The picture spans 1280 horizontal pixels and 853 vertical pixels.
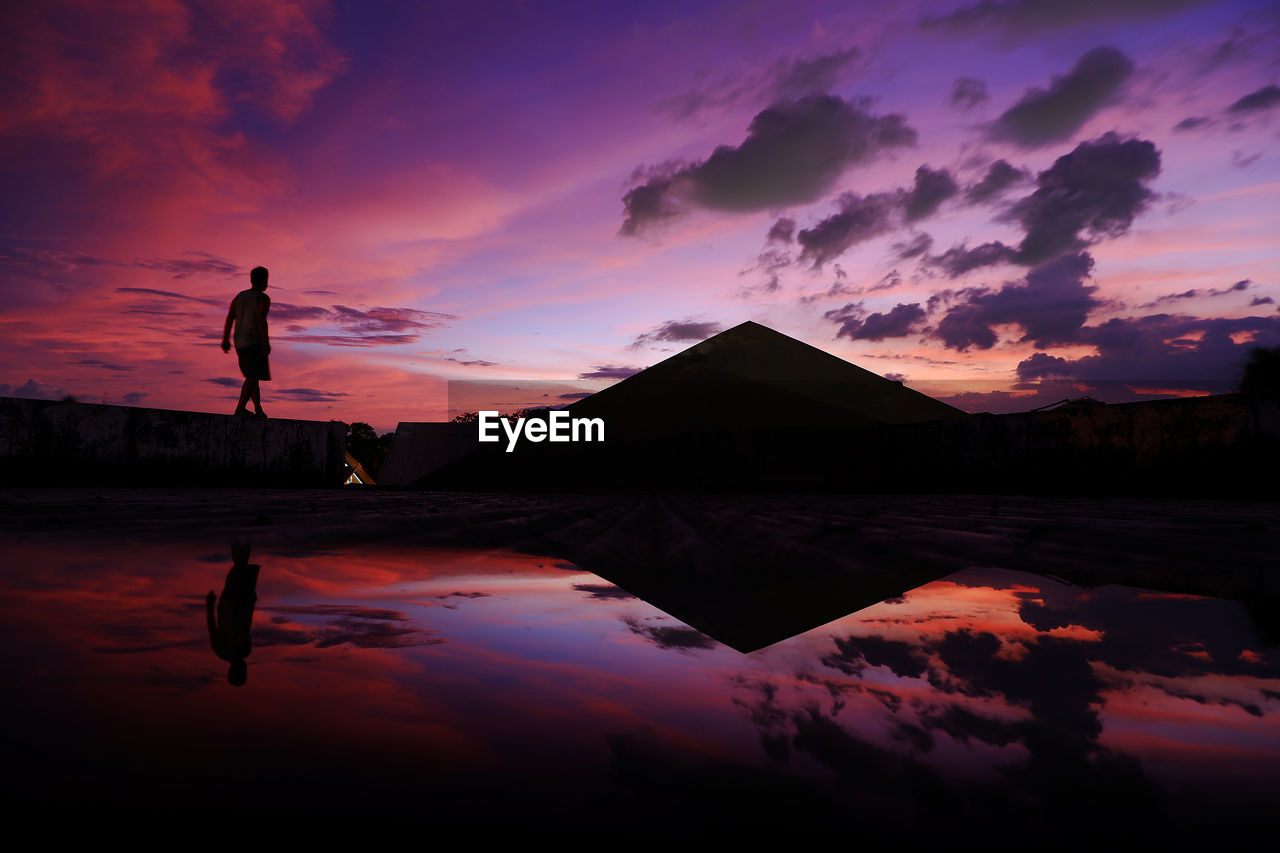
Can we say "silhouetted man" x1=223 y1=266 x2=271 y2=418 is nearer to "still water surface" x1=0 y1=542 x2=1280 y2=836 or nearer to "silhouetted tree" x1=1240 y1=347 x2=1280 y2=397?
"still water surface" x1=0 y1=542 x2=1280 y2=836

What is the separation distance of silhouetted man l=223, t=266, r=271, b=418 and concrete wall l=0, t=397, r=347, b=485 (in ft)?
1.77

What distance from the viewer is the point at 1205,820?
48 centimetres

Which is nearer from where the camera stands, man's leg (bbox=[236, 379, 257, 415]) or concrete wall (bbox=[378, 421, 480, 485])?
man's leg (bbox=[236, 379, 257, 415])

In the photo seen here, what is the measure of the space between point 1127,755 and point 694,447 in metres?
11.4

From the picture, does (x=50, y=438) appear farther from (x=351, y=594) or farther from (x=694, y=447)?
(x=694, y=447)

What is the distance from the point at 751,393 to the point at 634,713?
556 inches

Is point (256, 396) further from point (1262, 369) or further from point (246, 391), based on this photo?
point (1262, 369)

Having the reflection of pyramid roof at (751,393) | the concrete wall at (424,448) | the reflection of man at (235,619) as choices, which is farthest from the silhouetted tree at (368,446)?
the reflection of man at (235,619)

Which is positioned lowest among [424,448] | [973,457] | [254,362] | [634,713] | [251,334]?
[634,713]

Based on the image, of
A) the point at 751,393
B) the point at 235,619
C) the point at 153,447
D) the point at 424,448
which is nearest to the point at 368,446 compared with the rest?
the point at 424,448

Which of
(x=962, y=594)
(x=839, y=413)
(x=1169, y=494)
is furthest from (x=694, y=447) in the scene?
(x=962, y=594)

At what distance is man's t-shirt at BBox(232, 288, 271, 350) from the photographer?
23.0 feet

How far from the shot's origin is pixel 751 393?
14.6 metres

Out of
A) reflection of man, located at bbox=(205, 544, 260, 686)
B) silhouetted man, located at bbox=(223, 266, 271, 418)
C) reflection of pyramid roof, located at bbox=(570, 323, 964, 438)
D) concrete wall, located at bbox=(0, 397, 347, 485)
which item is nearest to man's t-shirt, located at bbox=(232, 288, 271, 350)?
silhouetted man, located at bbox=(223, 266, 271, 418)
